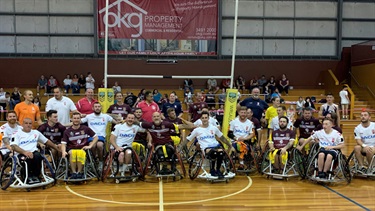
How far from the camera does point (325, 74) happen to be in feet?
57.7

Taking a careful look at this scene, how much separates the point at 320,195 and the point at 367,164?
5.28 feet

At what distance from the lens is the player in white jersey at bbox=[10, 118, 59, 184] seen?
18.2 ft

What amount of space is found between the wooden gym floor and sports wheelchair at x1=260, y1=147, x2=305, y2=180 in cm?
11

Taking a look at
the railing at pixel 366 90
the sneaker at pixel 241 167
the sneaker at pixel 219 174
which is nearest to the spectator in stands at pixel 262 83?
the railing at pixel 366 90

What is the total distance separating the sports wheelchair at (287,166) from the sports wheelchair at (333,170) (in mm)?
151

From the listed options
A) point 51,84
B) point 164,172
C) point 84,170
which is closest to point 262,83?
point 51,84

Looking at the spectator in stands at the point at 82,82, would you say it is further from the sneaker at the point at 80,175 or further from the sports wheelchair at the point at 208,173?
the sports wheelchair at the point at 208,173

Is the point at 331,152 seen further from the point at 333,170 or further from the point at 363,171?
the point at 363,171

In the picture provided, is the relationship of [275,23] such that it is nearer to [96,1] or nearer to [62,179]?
[96,1]

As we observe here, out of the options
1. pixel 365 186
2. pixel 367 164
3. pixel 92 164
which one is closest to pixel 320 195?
pixel 365 186

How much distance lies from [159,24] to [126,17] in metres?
1.41

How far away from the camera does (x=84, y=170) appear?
5.86 m

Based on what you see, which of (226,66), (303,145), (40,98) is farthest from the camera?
(226,66)

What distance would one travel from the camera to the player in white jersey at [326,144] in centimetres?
575
